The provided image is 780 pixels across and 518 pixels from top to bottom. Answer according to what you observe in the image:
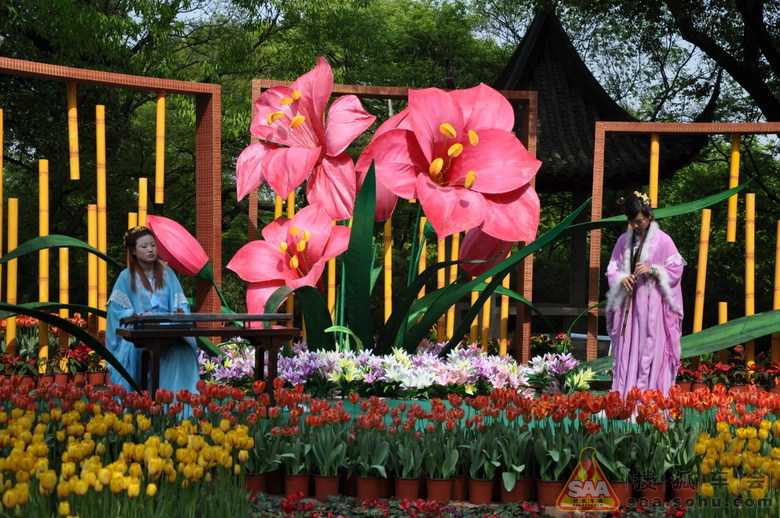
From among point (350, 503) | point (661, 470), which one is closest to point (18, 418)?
point (350, 503)

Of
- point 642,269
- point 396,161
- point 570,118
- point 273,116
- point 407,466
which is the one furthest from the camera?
point 570,118

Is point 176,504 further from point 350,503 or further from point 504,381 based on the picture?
point 504,381

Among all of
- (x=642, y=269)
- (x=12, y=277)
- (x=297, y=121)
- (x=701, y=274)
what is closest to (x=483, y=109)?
(x=297, y=121)

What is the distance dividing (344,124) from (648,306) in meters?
2.14

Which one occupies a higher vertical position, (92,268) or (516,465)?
(92,268)

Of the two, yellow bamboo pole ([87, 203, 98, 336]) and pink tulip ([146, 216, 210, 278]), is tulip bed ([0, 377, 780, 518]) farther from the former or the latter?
yellow bamboo pole ([87, 203, 98, 336])

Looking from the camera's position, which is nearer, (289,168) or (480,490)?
(480,490)

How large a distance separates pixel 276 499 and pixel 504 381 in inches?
90.7

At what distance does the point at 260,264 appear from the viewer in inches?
211

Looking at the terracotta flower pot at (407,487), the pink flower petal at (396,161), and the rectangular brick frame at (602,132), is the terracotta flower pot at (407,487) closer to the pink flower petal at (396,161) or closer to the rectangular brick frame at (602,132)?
the pink flower petal at (396,161)

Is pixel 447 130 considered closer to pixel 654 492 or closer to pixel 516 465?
pixel 516 465

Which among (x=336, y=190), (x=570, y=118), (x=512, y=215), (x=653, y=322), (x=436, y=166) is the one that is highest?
(x=570, y=118)

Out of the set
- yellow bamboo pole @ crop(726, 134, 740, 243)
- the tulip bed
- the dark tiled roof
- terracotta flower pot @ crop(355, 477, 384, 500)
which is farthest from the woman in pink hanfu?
the dark tiled roof

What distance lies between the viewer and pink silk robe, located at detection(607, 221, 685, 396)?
5078mm
